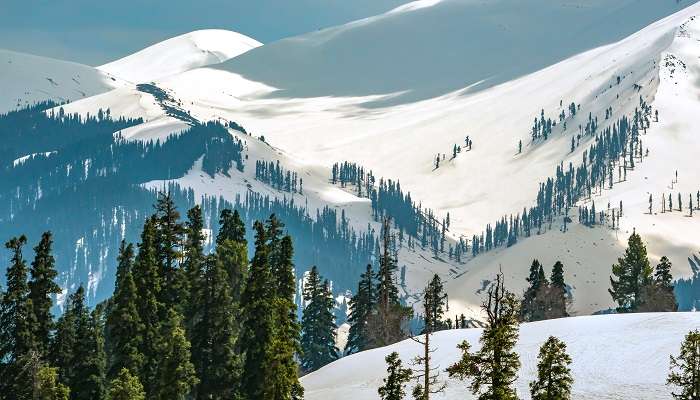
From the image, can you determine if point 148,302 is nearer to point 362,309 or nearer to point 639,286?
point 362,309

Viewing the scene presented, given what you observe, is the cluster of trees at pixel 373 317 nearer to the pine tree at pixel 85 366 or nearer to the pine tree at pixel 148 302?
the pine tree at pixel 148 302

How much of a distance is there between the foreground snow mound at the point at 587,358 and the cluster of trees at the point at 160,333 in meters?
6.88

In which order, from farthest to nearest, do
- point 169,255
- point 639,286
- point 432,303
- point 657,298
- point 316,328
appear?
point 639,286 → point 657,298 → point 316,328 → point 432,303 → point 169,255

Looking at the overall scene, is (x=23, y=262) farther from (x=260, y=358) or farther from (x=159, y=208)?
(x=260, y=358)

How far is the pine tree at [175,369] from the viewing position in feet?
218

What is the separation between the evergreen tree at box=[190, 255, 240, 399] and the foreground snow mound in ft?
27.8

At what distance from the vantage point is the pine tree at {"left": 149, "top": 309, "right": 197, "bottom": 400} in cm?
6650

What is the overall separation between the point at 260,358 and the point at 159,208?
587 inches

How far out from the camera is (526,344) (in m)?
77.4

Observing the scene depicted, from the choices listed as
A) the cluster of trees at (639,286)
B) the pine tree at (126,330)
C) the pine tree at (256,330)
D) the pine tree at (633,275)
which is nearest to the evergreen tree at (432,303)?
the pine tree at (256,330)

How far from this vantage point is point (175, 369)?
220 feet

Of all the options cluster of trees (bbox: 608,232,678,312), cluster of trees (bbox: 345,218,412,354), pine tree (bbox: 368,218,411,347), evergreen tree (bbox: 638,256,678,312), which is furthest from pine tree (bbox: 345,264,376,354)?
evergreen tree (bbox: 638,256,678,312)

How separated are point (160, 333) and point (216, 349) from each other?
14.3 feet

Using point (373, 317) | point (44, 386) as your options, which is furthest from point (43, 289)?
point (373, 317)
